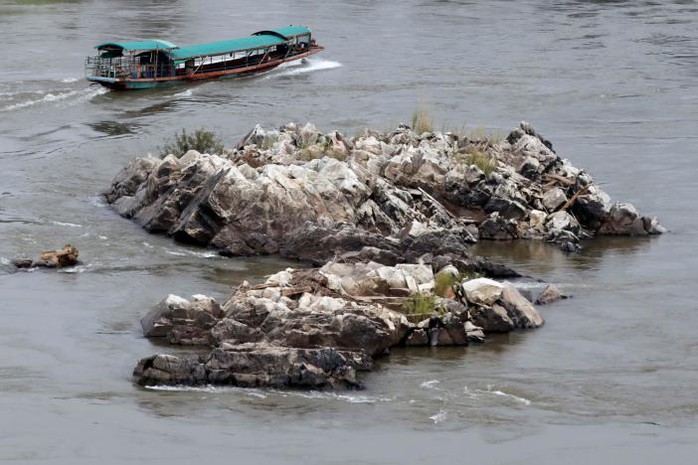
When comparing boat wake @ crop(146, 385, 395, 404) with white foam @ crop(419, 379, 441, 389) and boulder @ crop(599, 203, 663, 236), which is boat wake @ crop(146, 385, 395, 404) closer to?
white foam @ crop(419, 379, 441, 389)

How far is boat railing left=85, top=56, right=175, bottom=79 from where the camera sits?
5534 centimetres

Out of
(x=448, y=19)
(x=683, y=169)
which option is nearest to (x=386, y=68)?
(x=448, y=19)

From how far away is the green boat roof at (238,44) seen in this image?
2269 inches

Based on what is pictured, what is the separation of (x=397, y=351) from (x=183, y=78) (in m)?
35.9

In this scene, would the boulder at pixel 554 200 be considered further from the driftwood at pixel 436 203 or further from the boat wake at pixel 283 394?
the boat wake at pixel 283 394

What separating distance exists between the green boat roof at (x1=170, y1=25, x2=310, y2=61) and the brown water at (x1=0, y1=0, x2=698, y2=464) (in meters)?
1.46

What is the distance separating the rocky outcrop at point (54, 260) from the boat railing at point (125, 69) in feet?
89.7

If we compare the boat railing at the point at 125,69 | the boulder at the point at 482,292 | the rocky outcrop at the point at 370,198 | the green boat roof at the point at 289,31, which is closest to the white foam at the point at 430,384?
the boulder at the point at 482,292

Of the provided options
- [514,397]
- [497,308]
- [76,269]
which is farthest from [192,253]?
[514,397]

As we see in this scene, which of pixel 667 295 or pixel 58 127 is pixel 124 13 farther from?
pixel 667 295

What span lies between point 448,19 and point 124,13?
18.7 metres

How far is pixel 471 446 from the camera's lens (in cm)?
1919

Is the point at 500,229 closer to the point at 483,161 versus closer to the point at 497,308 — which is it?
the point at 483,161

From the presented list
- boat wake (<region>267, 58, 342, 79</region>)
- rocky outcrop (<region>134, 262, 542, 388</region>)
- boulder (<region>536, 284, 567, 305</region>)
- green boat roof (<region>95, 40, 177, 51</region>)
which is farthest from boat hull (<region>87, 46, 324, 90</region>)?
boulder (<region>536, 284, 567, 305</region>)
